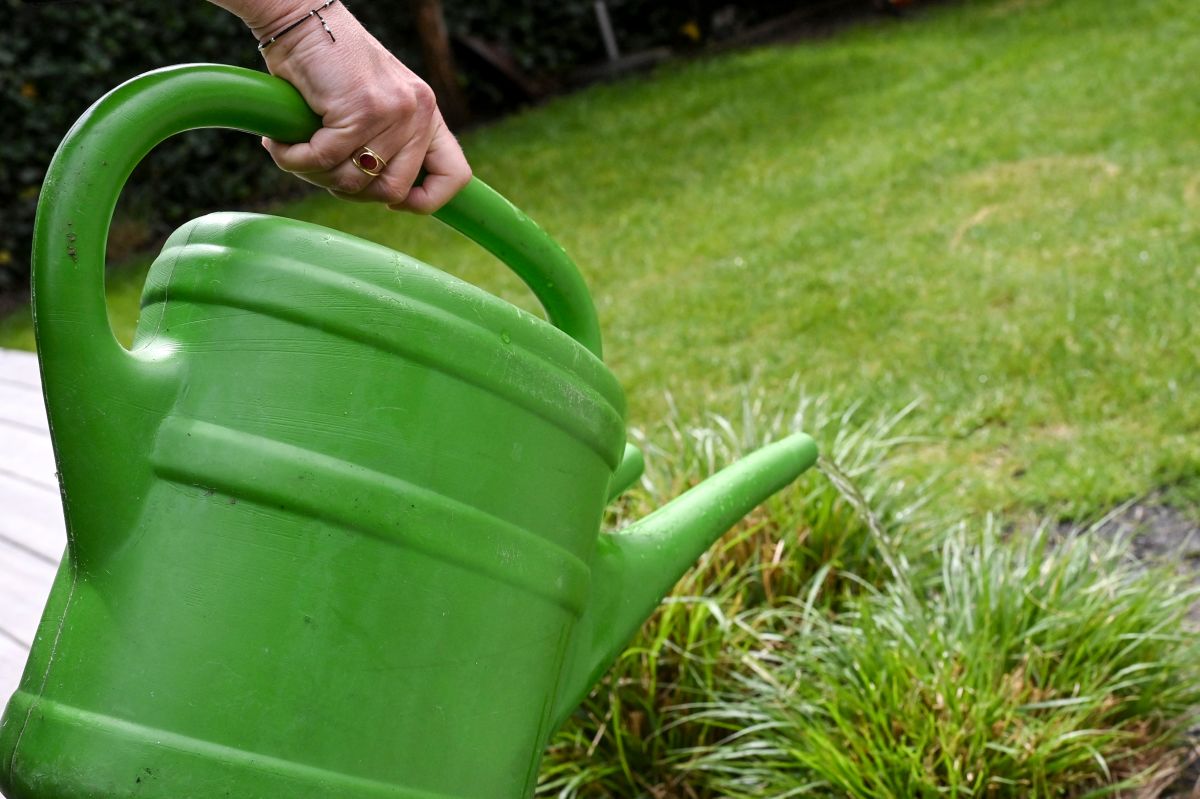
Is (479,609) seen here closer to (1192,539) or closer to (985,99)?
(1192,539)

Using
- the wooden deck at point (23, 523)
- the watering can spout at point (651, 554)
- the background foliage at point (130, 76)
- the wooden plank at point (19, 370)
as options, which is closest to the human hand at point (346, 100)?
the watering can spout at point (651, 554)

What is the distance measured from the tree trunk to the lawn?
609mm

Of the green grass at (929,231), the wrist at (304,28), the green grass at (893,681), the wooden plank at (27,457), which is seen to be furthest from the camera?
the green grass at (929,231)

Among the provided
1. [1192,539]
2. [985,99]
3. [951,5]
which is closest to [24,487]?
[1192,539]

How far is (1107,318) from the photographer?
363 cm

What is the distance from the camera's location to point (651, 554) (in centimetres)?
128

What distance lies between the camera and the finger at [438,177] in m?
1.17

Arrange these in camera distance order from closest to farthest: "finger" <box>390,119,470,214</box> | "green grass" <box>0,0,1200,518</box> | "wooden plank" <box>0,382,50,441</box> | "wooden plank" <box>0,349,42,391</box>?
"finger" <box>390,119,470,214</box> → "wooden plank" <box>0,382,50,441</box> → "wooden plank" <box>0,349,42,391</box> → "green grass" <box>0,0,1200,518</box>

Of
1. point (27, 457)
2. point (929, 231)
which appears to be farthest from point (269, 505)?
point (929, 231)

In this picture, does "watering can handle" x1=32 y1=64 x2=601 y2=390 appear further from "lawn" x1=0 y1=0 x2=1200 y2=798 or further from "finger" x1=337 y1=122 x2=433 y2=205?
"lawn" x1=0 y1=0 x2=1200 y2=798

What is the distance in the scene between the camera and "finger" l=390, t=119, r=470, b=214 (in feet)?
3.84

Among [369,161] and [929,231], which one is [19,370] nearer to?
[369,161]

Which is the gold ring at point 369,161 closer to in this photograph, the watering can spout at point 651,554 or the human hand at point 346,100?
the human hand at point 346,100

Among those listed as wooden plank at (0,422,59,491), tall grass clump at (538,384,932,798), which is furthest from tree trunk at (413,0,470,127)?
tall grass clump at (538,384,932,798)
